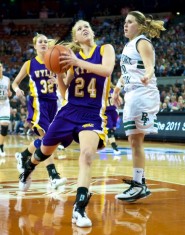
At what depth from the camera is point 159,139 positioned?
16609 mm

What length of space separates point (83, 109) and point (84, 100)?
9 cm

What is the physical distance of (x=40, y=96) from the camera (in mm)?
7117

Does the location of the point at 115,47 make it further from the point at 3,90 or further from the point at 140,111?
the point at 140,111

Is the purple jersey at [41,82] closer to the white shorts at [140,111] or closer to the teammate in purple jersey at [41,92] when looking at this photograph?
the teammate in purple jersey at [41,92]

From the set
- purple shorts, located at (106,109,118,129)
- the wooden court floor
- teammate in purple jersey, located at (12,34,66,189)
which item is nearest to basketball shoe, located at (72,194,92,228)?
the wooden court floor

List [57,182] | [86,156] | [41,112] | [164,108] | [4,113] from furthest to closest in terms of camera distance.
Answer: [164,108] → [4,113] → [41,112] → [57,182] → [86,156]

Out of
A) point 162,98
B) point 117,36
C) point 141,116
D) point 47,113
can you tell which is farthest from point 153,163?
point 117,36

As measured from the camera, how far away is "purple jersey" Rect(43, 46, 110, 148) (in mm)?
4891

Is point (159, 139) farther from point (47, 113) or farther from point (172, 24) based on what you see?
point (172, 24)

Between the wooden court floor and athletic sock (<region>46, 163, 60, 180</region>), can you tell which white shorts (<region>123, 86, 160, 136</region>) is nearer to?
the wooden court floor

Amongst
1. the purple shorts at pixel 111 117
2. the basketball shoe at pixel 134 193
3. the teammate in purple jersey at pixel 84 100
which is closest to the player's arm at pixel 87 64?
the teammate in purple jersey at pixel 84 100

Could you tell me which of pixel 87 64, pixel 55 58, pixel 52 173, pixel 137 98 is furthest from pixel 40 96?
pixel 87 64

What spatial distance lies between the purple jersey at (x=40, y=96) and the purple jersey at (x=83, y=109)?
1969 millimetres

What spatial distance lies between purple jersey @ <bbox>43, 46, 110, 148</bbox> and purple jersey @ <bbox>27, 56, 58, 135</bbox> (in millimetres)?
1969
